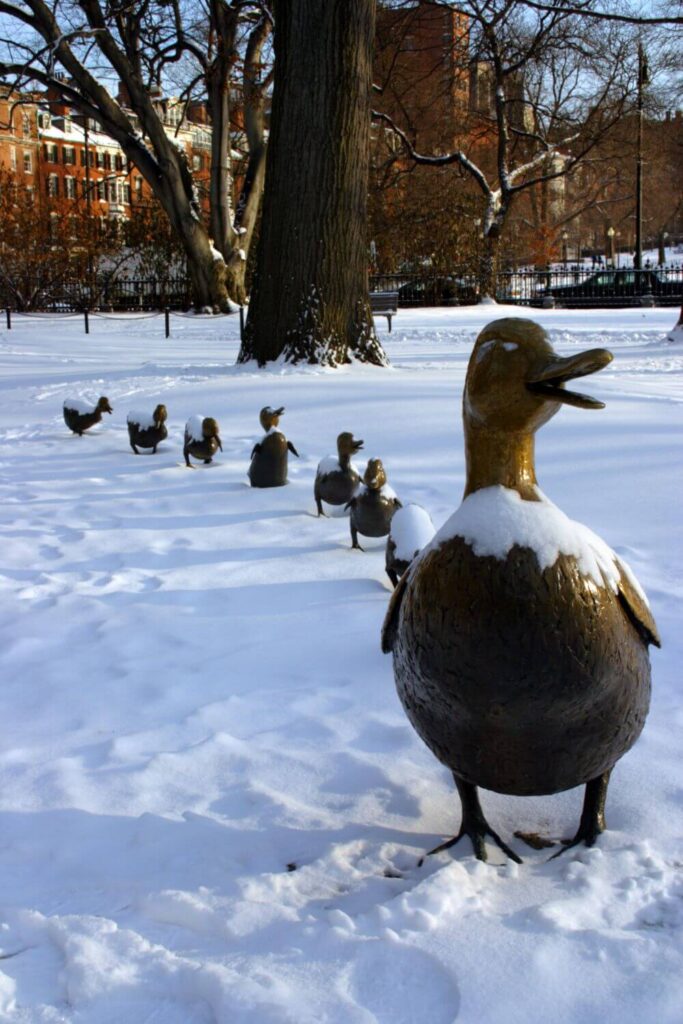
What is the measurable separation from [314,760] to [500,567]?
1.20 m

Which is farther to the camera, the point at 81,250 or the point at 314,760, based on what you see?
the point at 81,250

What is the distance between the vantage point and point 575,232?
2943 inches


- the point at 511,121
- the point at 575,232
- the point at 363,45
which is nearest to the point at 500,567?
the point at 363,45

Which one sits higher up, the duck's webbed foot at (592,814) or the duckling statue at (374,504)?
the duckling statue at (374,504)

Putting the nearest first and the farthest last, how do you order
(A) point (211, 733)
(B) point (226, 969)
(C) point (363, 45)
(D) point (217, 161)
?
(B) point (226, 969) < (A) point (211, 733) < (C) point (363, 45) < (D) point (217, 161)

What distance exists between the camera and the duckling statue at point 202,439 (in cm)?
761

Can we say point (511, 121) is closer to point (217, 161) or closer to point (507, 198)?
point (507, 198)

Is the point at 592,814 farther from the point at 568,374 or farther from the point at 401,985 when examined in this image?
the point at 568,374

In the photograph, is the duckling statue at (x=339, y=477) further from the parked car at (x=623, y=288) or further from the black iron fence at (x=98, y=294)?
the parked car at (x=623, y=288)

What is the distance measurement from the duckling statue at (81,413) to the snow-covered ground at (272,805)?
255 cm

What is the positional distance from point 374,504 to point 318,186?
8114 millimetres

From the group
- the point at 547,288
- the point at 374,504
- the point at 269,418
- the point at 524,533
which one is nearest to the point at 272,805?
the point at 524,533

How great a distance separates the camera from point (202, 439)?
766 cm

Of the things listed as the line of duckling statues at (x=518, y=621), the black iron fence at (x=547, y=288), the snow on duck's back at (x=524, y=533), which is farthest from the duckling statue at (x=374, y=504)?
the black iron fence at (x=547, y=288)
